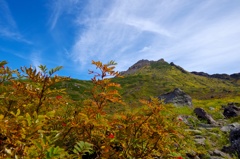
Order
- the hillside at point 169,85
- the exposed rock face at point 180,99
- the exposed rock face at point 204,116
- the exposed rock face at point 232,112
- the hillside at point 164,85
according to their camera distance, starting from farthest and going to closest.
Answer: the hillside at point 169,85, the hillside at point 164,85, the exposed rock face at point 180,99, the exposed rock face at point 232,112, the exposed rock face at point 204,116

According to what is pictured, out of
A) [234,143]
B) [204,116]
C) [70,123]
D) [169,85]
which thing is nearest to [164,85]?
[169,85]

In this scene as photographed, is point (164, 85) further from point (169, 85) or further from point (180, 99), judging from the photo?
point (180, 99)

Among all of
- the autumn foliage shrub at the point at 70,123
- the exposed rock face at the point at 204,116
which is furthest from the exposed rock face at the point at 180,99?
the autumn foliage shrub at the point at 70,123

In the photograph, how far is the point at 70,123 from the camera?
106 inches

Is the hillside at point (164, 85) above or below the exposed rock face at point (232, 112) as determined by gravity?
above

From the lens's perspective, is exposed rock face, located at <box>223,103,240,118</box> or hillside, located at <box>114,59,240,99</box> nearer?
exposed rock face, located at <box>223,103,240,118</box>

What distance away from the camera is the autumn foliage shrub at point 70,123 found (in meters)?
2.13

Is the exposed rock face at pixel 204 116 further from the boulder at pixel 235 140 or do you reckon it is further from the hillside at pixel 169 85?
the hillside at pixel 169 85

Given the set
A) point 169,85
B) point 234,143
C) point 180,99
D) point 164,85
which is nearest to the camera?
point 234,143

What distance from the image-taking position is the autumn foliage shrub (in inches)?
84.0

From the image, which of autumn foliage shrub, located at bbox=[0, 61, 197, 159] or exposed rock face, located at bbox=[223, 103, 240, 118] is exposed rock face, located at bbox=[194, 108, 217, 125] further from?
autumn foliage shrub, located at bbox=[0, 61, 197, 159]

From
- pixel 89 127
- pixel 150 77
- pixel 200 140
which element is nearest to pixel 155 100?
pixel 89 127

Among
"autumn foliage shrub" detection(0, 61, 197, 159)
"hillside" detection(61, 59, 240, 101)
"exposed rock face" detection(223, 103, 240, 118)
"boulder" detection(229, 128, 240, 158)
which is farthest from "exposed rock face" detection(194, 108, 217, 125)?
"hillside" detection(61, 59, 240, 101)

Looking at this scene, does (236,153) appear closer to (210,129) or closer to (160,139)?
(210,129)
